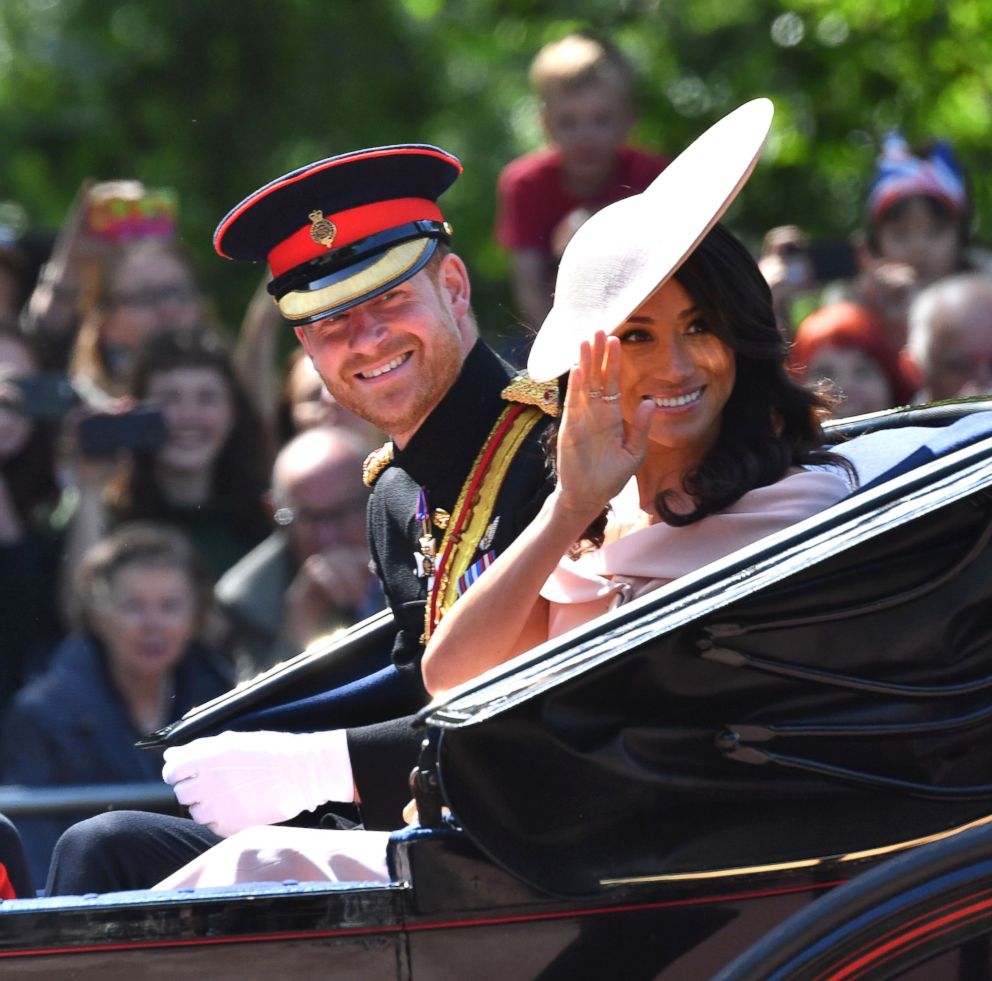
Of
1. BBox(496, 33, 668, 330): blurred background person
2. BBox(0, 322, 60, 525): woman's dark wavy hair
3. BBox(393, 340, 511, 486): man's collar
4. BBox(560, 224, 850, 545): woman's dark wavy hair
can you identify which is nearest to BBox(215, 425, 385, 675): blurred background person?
BBox(0, 322, 60, 525): woman's dark wavy hair

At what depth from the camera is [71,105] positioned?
313 inches

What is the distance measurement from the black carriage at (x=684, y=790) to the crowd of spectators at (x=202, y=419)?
1852 millimetres

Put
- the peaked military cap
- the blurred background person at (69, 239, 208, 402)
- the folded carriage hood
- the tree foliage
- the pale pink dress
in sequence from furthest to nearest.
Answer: the tree foliage → the blurred background person at (69, 239, 208, 402) → the peaked military cap → the pale pink dress → the folded carriage hood

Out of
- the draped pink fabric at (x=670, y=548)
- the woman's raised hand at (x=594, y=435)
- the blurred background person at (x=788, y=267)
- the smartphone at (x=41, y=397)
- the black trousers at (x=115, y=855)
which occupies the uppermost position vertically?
the blurred background person at (x=788, y=267)

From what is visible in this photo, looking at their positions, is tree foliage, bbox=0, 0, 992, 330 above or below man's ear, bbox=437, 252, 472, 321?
above

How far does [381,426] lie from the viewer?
2.75 meters

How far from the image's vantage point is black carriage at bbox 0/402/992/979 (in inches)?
82.9

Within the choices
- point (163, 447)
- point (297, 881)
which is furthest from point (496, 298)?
point (297, 881)

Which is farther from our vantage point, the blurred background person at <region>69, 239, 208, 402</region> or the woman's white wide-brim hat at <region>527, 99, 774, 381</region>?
the blurred background person at <region>69, 239, 208, 402</region>

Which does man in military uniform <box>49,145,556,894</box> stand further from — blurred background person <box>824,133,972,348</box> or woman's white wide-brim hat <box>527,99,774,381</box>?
blurred background person <box>824,133,972,348</box>

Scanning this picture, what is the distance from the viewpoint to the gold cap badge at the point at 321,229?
2691mm

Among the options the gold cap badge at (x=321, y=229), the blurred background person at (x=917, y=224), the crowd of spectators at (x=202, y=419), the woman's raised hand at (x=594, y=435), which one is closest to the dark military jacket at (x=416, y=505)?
the gold cap badge at (x=321, y=229)

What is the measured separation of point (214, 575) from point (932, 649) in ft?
8.72

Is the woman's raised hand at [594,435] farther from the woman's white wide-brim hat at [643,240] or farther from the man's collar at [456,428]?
the man's collar at [456,428]
